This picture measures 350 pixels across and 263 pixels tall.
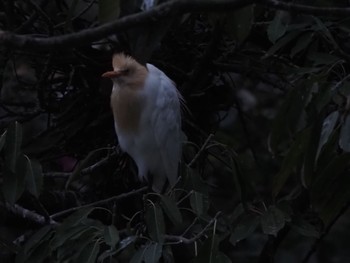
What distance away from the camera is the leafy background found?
1715 millimetres

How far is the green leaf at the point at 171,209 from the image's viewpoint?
6.33 feet

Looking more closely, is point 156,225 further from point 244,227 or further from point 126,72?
point 126,72

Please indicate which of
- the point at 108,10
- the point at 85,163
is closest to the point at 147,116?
the point at 85,163

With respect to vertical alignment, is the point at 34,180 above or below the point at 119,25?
below

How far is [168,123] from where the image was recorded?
2469mm

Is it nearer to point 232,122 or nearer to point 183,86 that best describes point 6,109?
point 183,86

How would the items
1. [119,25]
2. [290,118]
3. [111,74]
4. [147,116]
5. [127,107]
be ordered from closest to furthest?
[119,25]
[290,118]
[111,74]
[127,107]
[147,116]

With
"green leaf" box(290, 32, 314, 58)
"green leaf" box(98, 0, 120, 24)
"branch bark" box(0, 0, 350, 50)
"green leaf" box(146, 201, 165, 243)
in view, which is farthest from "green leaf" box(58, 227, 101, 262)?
"branch bark" box(0, 0, 350, 50)

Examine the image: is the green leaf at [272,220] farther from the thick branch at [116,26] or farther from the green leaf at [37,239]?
the thick branch at [116,26]

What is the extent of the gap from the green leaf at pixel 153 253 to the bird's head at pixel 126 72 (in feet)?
1.80

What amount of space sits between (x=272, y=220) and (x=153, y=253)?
27 cm

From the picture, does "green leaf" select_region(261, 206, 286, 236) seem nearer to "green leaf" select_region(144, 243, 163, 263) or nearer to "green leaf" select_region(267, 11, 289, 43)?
"green leaf" select_region(144, 243, 163, 263)

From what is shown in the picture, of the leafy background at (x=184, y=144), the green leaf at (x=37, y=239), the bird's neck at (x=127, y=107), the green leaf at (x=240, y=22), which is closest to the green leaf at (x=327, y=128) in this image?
the leafy background at (x=184, y=144)

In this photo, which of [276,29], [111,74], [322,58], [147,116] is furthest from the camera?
[147,116]
